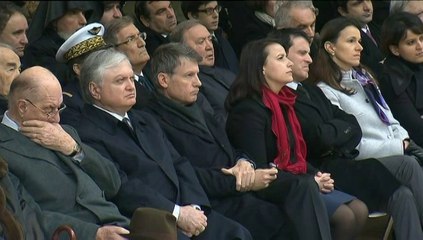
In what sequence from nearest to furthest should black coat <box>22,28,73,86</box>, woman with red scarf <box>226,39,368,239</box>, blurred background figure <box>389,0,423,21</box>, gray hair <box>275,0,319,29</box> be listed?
woman with red scarf <box>226,39,368,239</box>
black coat <box>22,28,73,86</box>
gray hair <box>275,0,319,29</box>
blurred background figure <box>389,0,423,21</box>

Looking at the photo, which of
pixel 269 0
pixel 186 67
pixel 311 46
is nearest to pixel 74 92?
pixel 186 67

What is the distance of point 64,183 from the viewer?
Result: 6062 millimetres

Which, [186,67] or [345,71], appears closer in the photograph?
[186,67]

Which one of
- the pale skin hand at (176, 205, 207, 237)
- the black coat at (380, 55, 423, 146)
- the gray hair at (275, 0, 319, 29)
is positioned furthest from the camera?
the gray hair at (275, 0, 319, 29)

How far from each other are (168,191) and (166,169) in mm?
115

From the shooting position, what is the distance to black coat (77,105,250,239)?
643 cm

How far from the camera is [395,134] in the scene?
7922 mm

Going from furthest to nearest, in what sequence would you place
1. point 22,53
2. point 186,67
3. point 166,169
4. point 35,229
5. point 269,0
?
point 269,0
point 22,53
point 186,67
point 166,169
point 35,229

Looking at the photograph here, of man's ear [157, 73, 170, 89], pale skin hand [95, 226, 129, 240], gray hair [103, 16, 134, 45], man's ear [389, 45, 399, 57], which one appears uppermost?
man's ear [157, 73, 170, 89]

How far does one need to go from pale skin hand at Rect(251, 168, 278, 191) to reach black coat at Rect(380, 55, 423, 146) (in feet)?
5.21

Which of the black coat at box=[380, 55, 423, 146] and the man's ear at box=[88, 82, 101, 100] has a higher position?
the man's ear at box=[88, 82, 101, 100]

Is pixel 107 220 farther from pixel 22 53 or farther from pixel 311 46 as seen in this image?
pixel 311 46

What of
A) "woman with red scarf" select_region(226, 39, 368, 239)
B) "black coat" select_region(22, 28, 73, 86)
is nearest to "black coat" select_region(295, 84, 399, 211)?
"woman with red scarf" select_region(226, 39, 368, 239)

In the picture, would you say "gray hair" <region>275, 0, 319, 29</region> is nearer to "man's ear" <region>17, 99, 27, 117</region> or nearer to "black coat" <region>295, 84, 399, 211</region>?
"black coat" <region>295, 84, 399, 211</region>
